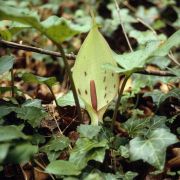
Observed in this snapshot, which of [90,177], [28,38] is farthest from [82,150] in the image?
[28,38]

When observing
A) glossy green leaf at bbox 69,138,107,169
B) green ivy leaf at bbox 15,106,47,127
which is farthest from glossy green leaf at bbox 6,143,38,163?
green ivy leaf at bbox 15,106,47,127

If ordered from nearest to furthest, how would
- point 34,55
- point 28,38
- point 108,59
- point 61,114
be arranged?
point 108,59
point 61,114
point 34,55
point 28,38

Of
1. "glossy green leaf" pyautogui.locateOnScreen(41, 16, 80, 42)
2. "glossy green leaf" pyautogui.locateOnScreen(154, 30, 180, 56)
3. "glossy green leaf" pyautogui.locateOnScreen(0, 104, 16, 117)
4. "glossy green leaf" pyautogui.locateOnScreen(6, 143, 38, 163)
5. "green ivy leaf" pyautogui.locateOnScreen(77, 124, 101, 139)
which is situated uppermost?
"glossy green leaf" pyautogui.locateOnScreen(41, 16, 80, 42)

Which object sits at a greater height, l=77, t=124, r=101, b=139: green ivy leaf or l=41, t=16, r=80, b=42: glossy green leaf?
l=41, t=16, r=80, b=42: glossy green leaf

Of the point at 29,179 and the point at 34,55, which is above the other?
the point at 34,55

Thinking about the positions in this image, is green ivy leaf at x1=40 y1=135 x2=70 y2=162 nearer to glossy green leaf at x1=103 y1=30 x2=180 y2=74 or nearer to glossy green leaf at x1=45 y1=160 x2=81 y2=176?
glossy green leaf at x1=45 y1=160 x2=81 y2=176

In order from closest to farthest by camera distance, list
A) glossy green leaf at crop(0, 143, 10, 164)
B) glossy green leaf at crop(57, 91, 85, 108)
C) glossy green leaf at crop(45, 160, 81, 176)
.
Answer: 1. glossy green leaf at crop(0, 143, 10, 164)
2. glossy green leaf at crop(45, 160, 81, 176)
3. glossy green leaf at crop(57, 91, 85, 108)

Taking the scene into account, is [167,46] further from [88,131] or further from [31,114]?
[31,114]

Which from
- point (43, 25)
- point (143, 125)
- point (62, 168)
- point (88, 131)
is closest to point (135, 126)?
point (143, 125)

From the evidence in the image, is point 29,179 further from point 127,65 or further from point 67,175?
point 127,65
